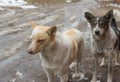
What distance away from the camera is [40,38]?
16.7 feet

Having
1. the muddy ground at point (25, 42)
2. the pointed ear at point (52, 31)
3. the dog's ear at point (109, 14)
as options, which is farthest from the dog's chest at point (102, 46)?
the pointed ear at point (52, 31)

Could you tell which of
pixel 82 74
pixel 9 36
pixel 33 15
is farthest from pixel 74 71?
pixel 33 15

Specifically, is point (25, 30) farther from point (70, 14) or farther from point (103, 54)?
point (103, 54)

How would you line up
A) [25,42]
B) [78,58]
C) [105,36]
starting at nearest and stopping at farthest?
Answer: [105,36], [78,58], [25,42]

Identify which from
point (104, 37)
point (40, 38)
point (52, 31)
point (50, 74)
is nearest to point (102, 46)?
point (104, 37)

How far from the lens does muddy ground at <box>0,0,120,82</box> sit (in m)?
7.35

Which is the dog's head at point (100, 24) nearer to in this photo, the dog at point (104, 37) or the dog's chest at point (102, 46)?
the dog at point (104, 37)

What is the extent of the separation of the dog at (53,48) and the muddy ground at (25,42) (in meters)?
1.18

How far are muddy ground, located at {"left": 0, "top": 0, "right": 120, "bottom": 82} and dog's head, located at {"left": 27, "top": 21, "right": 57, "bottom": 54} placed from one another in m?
1.91

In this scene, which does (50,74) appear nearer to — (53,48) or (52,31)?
(53,48)

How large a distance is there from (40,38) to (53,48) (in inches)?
17.7

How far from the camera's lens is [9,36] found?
435 inches

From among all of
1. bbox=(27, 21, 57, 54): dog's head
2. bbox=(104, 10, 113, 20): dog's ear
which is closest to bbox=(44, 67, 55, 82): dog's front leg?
bbox=(27, 21, 57, 54): dog's head

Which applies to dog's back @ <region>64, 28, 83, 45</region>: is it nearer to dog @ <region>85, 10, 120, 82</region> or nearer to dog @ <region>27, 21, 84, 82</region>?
dog @ <region>27, 21, 84, 82</region>
